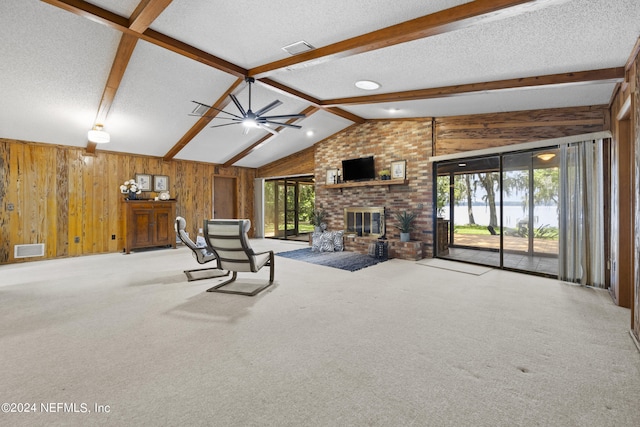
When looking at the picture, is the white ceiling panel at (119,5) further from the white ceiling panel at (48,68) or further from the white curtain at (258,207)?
the white curtain at (258,207)

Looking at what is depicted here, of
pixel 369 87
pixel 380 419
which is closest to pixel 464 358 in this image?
pixel 380 419

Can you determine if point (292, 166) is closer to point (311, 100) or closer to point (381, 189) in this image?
point (381, 189)

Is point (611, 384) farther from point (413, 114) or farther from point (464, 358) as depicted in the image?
point (413, 114)

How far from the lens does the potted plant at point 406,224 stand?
631 cm

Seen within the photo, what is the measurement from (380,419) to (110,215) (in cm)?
791

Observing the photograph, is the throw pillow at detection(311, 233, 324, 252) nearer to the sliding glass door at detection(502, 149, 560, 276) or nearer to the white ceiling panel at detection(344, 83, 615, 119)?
the white ceiling panel at detection(344, 83, 615, 119)

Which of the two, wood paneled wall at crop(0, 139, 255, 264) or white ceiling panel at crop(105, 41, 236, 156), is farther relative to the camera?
wood paneled wall at crop(0, 139, 255, 264)

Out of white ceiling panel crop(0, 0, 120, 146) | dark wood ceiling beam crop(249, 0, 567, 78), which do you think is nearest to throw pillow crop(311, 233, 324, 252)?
dark wood ceiling beam crop(249, 0, 567, 78)

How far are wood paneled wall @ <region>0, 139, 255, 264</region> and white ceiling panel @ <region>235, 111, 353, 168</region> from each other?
251cm

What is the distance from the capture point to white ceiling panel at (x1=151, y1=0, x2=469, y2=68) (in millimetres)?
2789

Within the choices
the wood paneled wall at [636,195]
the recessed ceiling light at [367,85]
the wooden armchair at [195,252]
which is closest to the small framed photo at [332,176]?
the recessed ceiling light at [367,85]

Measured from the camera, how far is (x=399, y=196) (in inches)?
266

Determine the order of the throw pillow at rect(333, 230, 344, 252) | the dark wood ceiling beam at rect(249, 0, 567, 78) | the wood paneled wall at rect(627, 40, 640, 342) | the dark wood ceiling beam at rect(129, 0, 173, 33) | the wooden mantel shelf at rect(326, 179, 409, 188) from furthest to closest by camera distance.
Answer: the throw pillow at rect(333, 230, 344, 252), the wooden mantel shelf at rect(326, 179, 409, 188), the dark wood ceiling beam at rect(129, 0, 173, 33), the wood paneled wall at rect(627, 40, 640, 342), the dark wood ceiling beam at rect(249, 0, 567, 78)

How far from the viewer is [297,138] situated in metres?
Result: 8.04
